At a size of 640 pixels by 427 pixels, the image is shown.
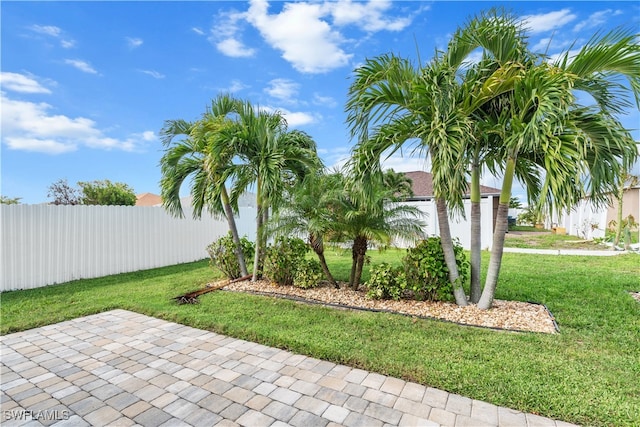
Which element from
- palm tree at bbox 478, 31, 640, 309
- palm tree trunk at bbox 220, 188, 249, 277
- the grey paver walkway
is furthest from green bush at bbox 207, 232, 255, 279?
palm tree at bbox 478, 31, 640, 309

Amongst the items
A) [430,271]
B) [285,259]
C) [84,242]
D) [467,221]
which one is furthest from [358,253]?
[467,221]

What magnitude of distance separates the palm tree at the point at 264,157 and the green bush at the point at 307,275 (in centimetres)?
107

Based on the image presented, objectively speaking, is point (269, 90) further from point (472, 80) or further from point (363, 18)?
point (472, 80)

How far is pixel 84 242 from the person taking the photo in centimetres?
755

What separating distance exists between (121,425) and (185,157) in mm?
5591

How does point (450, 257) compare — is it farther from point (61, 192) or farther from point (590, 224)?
point (61, 192)

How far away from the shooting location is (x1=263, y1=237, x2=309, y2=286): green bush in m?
6.31

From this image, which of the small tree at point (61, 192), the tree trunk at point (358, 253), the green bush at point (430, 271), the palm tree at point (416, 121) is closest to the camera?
the palm tree at point (416, 121)

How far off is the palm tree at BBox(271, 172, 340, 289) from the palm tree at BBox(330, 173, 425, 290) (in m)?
0.15

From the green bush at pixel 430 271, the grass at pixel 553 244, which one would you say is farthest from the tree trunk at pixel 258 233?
the grass at pixel 553 244

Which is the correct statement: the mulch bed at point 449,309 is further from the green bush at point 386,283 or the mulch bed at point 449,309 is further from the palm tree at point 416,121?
the palm tree at point 416,121

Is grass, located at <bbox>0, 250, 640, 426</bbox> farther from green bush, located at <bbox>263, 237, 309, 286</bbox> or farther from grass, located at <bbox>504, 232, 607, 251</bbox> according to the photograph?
grass, located at <bbox>504, 232, 607, 251</bbox>

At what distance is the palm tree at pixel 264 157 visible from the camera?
588 centimetres

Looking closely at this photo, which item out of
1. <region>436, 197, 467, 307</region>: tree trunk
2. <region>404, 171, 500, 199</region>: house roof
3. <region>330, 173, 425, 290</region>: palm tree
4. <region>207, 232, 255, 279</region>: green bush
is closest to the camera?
<region>436, 197, 467, 307</region>: tree trunk
